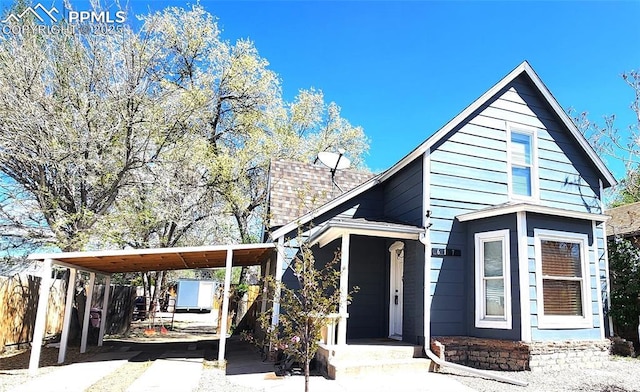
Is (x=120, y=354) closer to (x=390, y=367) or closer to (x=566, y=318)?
(x=390, y=367)

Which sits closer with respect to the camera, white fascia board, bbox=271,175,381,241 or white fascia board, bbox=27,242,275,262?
white fascia board, bbox=27,242,275,262

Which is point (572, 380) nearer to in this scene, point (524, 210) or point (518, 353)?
point (518, 353)

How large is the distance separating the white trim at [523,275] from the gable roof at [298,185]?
467 cm

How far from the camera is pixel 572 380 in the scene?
22.4 ft

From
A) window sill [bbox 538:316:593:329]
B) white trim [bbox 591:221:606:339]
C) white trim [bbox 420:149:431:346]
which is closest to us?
window sill [bbox 538:316:593:329]

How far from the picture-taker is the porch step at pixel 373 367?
6938 mm

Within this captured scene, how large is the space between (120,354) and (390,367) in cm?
699

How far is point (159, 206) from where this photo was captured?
14008 millimetres

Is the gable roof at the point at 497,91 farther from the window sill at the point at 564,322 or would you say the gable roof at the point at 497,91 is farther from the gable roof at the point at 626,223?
the window sill at the point at 564,322

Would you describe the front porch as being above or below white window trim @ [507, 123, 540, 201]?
below

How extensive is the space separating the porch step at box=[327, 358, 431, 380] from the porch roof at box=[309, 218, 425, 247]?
230 centimetres

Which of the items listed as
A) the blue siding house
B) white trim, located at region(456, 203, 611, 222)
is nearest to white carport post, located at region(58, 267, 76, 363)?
the blue siding house

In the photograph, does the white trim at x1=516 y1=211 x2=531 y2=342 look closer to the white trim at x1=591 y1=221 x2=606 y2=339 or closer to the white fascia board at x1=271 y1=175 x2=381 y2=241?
the white trim at x1=591 y1=221 x2=606 y2=339

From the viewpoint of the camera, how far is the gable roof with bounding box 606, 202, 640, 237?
36.2 feet
